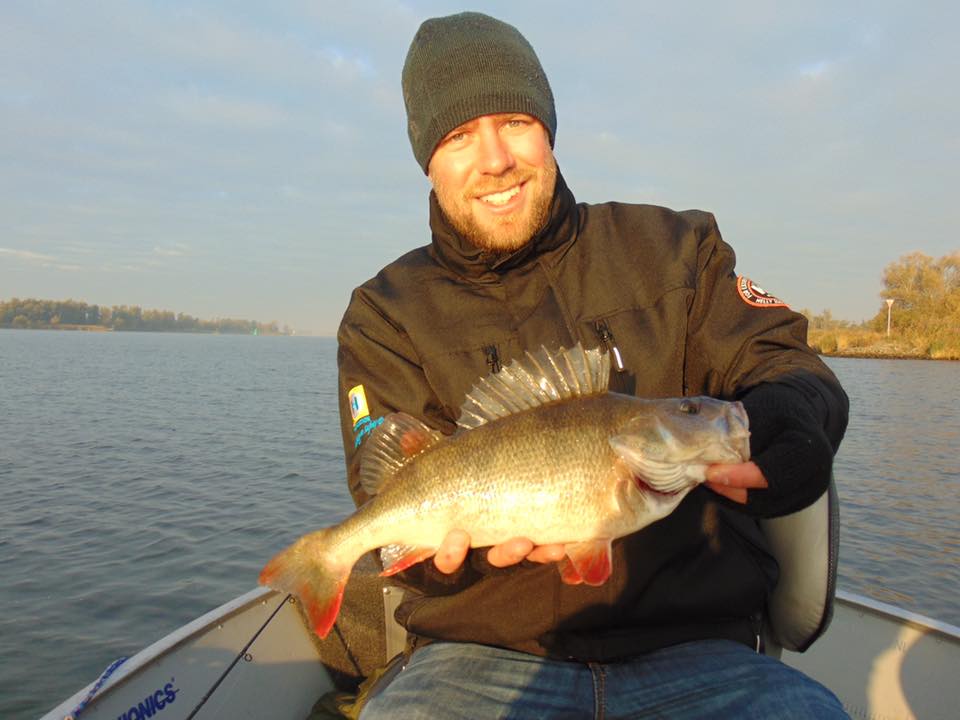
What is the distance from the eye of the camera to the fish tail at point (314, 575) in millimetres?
2727

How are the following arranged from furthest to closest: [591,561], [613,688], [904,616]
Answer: [904,616]
[613,688]
[591,561]

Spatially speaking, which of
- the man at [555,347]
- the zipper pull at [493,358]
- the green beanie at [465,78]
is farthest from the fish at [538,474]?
the green beanie at [465,78]

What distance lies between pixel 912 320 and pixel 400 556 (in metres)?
62.1

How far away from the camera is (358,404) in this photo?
11.3 ft

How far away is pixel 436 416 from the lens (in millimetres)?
3404

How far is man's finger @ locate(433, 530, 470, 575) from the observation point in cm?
256

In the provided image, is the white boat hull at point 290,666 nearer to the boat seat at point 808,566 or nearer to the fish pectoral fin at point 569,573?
the boat seat at point 808,566

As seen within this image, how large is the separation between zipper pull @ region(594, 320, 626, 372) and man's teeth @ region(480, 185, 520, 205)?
814 mm

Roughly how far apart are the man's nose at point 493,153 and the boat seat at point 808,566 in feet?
6.98

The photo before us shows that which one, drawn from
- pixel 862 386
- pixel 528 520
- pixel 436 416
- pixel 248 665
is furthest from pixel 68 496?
pixel 862 386

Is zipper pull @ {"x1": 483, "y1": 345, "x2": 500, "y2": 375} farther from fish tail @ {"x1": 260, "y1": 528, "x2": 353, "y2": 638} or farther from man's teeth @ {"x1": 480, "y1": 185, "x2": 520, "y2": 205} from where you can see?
fish tail @ {"x1": 260, "y1": 528, "x2": 353, "y2": 638}

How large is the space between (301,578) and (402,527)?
0.48 metres

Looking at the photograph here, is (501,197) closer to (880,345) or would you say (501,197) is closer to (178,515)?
(178,515)

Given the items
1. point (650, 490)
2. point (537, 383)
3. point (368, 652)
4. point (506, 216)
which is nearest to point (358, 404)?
point (537, 383)
